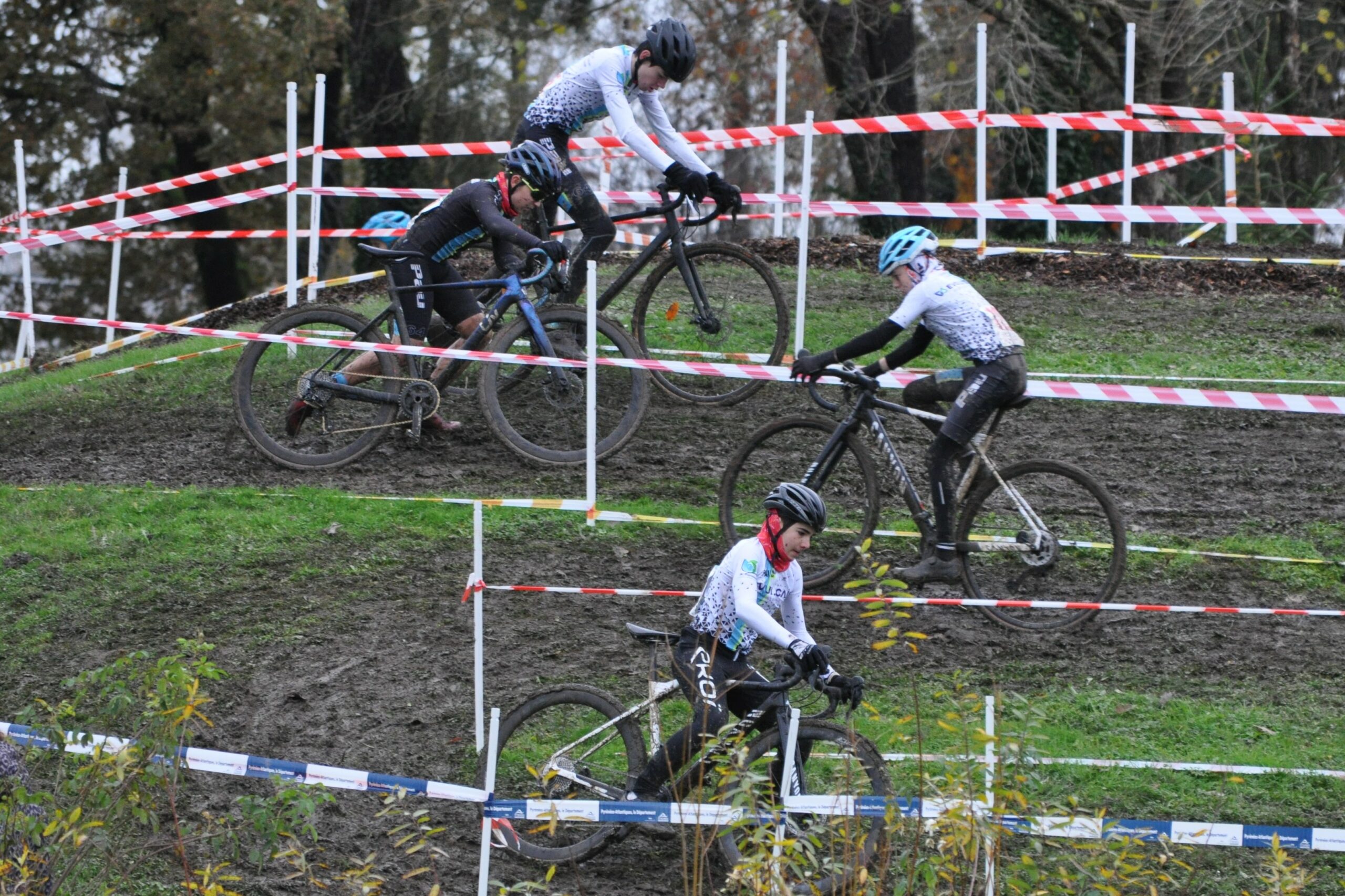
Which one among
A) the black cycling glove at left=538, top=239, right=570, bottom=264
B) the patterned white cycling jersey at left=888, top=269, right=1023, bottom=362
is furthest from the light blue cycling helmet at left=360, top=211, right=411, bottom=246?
the patterned white cycling jersey at left=888, top=269, right=1023, bottom=362

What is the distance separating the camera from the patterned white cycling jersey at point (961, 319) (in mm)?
7879

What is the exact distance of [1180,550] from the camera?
8797 millimetres

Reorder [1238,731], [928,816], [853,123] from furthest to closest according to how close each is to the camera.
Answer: [853,123], [1238,731], [928,816]

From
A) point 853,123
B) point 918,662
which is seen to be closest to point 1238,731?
point 918,662

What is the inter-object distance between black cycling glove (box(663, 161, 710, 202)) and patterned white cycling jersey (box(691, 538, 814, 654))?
3693mm

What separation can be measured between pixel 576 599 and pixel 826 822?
2705mm

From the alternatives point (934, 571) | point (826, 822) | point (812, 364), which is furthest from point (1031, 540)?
point (826, 822)

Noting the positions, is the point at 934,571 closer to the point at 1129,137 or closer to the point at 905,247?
the point at 905,247

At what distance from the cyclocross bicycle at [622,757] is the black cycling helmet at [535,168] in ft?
11.7

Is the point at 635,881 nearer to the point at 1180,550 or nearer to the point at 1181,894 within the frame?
the point at 1181,894

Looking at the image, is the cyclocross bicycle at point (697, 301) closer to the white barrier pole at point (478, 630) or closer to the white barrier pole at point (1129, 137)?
the white barrier pole at point (478, 630)

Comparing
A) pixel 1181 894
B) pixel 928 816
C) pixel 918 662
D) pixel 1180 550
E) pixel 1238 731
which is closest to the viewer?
pixel 928 816

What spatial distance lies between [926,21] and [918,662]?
20.6m

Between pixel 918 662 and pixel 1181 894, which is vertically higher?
pixel 918 662
